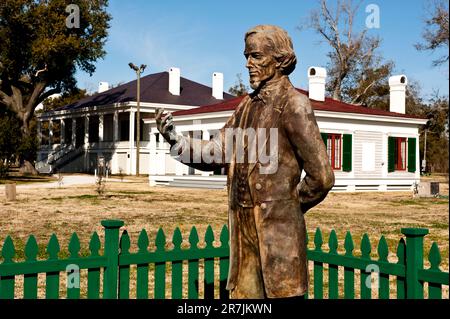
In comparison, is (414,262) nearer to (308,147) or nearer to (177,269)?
(308,147)

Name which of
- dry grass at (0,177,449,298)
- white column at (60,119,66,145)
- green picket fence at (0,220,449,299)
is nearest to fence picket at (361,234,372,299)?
green picket fence at (0,220,449,299)

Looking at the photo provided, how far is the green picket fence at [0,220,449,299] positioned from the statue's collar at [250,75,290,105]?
1638 mm

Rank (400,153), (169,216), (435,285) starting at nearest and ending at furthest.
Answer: (435,285) < (169,216) < (400,153)

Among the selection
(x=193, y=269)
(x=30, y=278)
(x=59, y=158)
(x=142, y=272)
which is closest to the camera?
(x=30, y=278)

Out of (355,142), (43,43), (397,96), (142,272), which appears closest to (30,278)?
(142,272)

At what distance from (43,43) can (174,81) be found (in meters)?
12.6

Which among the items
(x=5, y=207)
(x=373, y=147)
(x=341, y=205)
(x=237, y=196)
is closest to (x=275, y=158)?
(x=237, y=196)

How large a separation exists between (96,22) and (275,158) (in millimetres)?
37905

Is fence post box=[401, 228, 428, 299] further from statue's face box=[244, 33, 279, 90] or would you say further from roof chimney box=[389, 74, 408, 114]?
roof chimney box=[389, 74, 408, 114]

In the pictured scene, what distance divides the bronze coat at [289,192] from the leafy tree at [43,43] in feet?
108

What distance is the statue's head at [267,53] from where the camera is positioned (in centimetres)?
332

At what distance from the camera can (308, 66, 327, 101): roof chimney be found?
2784cm

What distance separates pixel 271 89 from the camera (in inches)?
133

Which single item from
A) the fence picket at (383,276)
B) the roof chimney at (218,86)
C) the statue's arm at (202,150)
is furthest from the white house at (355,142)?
the statue's arm at (202,150)
